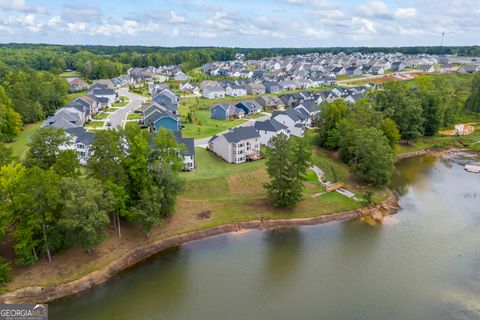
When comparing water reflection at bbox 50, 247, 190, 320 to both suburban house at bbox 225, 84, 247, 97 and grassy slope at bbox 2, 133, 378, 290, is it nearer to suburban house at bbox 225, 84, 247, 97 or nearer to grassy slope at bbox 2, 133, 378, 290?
grassy slope at bbox 2, 133, 378, 290

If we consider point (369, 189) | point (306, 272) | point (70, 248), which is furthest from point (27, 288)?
point (369, 189)

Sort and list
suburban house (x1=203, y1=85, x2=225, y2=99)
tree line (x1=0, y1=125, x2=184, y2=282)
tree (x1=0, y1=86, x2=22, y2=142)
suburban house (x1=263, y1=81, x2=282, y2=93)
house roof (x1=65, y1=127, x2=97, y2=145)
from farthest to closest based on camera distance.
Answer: suburban house (x1=263, y1=81, x2=282, y2=93), suburban house (x1=203, y1=85, x2=225, y2=99), tree (x1=0, y1=86, x2=22, y2=142), house roof (x1=65, y1=127, x2=97, y2=145), tree line (x1=0, y1=125, x2=184, y2=282)

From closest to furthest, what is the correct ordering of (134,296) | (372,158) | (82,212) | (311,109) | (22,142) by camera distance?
(134,296) → (82,212) → (372,158) → (22,142) → (311,109)

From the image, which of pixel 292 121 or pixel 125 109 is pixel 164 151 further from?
pixel 125 109

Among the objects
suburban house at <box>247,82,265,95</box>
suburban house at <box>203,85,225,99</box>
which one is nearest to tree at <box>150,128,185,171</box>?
suburban house at <box>203,85,225,99</box>

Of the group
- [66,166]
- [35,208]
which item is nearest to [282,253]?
[66,166]

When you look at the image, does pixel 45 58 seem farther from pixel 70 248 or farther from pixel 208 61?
pixel 70 248
